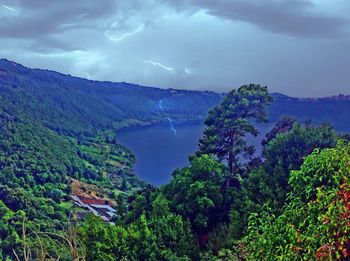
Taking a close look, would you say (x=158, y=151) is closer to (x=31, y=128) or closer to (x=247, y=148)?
(x=31, y=128)

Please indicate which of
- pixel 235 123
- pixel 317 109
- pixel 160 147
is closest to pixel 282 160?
pixel 235 123

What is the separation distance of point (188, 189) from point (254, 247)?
1239cm

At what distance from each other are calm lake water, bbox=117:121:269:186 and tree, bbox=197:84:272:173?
50.4ft

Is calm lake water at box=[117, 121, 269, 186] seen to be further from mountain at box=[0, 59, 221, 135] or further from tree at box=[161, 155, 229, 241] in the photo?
tree at box=[161, 155, 229, 241]

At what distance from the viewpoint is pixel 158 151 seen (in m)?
70.3

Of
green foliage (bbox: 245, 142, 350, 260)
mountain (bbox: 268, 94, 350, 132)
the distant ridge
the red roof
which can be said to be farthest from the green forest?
the distant ridge

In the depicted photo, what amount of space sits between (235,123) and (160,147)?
48225 mm

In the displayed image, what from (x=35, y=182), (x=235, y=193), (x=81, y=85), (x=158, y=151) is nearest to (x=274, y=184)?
(x=235, y=193)

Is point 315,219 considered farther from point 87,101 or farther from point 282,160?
point 87,101

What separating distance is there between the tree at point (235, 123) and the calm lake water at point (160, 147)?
17016 mm

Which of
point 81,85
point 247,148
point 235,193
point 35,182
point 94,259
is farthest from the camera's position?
point 81,85

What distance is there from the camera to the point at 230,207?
19.8 metres

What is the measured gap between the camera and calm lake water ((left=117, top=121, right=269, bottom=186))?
56062 millimetres

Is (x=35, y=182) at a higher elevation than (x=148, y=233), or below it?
below
